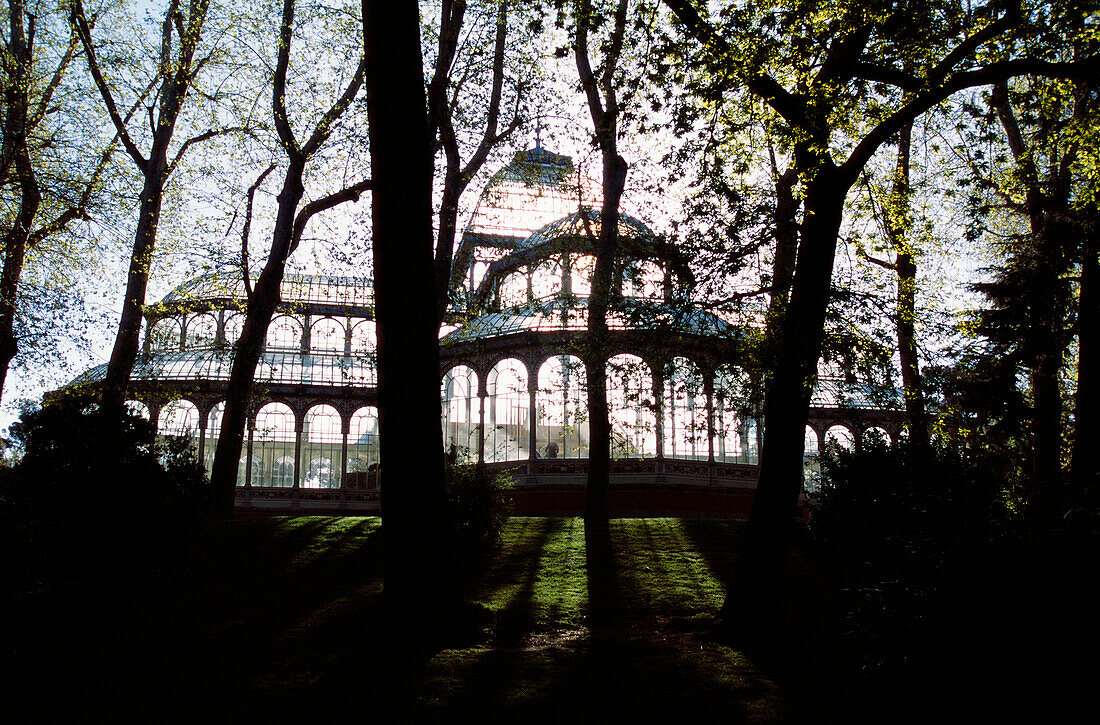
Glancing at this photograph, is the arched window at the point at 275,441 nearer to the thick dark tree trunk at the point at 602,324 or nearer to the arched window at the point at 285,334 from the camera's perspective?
the arched window at the point at 285,334

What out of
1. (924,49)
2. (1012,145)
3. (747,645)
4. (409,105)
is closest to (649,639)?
(747,645)

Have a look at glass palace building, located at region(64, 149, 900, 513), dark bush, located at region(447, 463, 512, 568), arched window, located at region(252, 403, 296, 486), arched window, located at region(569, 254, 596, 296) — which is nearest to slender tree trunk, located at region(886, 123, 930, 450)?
glass palace building, located at region(64, 149, 900, 513)

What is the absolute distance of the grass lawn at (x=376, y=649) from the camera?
5672 millimetres

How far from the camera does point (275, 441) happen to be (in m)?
27.6

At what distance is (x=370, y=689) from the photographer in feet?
19.3

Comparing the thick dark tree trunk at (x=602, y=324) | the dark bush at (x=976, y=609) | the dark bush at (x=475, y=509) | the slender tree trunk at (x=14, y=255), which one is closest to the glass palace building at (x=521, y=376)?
the thick dark tree trunk at (x=602, y=324)

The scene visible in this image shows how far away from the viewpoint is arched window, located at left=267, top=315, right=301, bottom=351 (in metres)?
30.5

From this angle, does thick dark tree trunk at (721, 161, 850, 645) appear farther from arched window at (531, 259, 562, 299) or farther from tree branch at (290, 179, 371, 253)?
arched window at (531, 259, 562, 299)

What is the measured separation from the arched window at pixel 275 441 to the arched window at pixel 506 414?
7942mm

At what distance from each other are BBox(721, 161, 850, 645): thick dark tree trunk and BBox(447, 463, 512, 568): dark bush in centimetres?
480

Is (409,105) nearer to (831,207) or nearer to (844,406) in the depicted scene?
(831,207)

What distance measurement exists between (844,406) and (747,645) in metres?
4.28

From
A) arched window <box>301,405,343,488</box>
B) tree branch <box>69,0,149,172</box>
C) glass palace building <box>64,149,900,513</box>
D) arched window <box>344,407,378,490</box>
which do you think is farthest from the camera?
arched window <box>344,407,378,490</box>

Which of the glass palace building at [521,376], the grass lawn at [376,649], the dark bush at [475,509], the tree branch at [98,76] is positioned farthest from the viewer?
the tree branch at [98,76]
